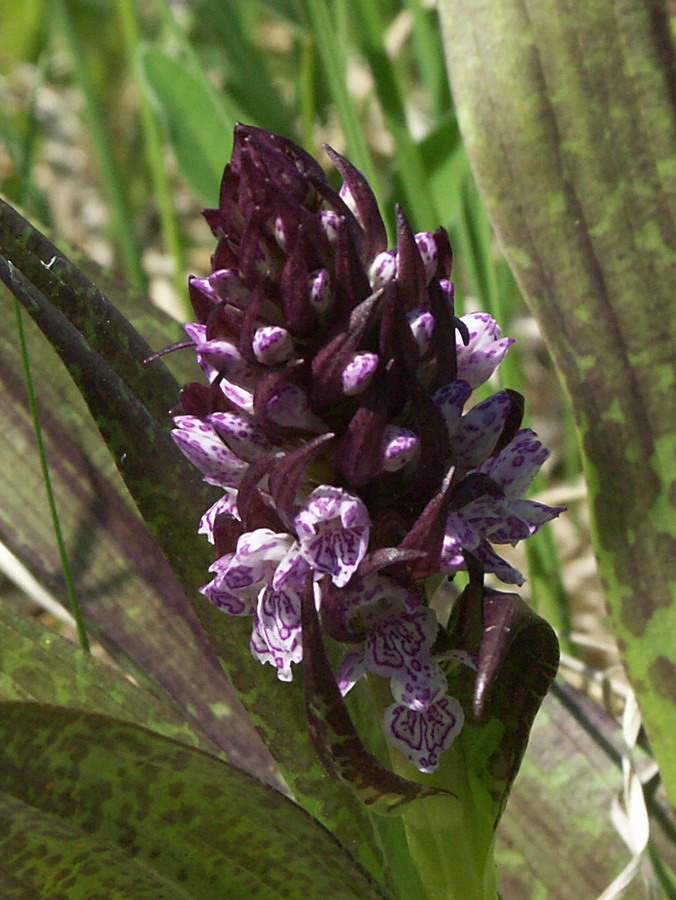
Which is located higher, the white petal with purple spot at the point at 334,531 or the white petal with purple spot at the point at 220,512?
the white petal with purple spot at the point at 220,512

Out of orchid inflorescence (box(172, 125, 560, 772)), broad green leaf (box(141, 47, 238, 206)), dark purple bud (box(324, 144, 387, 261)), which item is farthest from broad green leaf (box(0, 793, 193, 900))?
broad green leaf (box(141, 47, 238, 206))

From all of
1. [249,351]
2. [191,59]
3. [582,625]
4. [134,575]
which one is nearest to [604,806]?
[134,575]

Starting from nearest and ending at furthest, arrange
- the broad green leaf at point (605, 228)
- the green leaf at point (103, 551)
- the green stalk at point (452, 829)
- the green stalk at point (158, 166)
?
the green stalk at point (452, 829) → the broad green leaf at point (605, 228) → the green leaf at point (103, 551) → the green stalk at point (158, 166)

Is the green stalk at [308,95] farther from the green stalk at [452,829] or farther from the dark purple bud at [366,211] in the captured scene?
the green stalk at [452,829]

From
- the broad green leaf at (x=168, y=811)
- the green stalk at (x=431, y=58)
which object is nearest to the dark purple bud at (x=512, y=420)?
the broad green leaf at (x=168, y=811)

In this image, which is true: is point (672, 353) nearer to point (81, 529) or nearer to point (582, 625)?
point (81, 529)

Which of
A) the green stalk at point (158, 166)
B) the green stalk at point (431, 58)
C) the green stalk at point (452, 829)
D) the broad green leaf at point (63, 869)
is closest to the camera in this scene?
the broad green leaf at point (63, 869)

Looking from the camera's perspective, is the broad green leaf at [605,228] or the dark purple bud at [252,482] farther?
the broad green leaf at [605,228]
